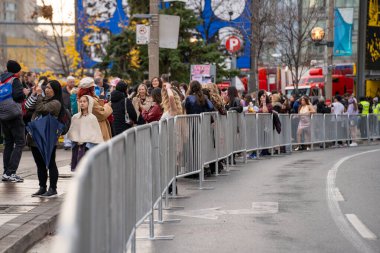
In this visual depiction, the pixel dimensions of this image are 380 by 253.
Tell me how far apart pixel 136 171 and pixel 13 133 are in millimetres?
6961

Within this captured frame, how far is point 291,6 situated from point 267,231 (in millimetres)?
34851

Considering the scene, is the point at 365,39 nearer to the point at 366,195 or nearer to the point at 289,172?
the point at 289,172

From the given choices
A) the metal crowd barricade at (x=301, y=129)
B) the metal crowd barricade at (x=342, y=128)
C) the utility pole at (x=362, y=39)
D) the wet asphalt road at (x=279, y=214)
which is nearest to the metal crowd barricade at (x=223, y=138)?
the wet asphalt road at (x=279, y=214)

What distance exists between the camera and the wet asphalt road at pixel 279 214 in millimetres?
9406

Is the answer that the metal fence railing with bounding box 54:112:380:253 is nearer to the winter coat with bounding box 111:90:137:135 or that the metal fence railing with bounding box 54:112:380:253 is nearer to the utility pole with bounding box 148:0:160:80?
the winter coat with bounding box 111:90:137:135

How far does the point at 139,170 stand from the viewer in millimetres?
8609

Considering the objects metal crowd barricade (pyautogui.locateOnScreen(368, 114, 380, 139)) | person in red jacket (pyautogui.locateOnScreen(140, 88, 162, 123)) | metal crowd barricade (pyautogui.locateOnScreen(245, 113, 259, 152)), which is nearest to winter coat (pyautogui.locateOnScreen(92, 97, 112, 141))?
person in red jacket (pyautogui.locateOnScreen(140, 88, 162, 123))

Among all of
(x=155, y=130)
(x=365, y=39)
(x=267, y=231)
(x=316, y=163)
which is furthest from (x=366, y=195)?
(x=365, y=39)

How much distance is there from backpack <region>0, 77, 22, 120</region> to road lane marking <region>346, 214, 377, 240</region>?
5752mm

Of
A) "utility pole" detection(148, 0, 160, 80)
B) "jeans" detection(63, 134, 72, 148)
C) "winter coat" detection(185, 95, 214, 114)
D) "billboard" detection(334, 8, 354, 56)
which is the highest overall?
"billboard" detection(334, 8, 354, 56)

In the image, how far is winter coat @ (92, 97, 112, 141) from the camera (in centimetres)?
1400

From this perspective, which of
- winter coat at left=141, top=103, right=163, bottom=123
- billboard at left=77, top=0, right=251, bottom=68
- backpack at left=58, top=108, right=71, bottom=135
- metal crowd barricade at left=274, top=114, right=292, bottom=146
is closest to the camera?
backpack at left=58, top=108, right=71, bottom=135

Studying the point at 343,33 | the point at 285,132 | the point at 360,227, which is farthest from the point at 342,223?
the point at 343,33

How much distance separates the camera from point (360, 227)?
10.4m
